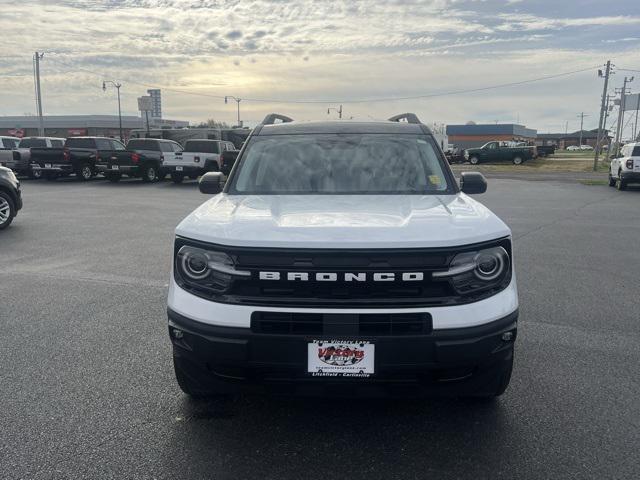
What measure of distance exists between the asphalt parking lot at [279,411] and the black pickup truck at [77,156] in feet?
59.3

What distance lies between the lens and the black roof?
477 centimetres

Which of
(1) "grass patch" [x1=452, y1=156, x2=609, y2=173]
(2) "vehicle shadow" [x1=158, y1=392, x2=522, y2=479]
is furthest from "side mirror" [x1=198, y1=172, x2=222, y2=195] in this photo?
(1) "grass patch" [x1=452, y1=156, x2=609, y2=173]

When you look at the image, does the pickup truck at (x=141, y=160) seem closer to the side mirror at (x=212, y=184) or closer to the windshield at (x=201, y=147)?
the windshield at (x=201, y=147)

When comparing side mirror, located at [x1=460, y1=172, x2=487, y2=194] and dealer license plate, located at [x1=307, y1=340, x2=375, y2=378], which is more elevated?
side mirror, located at [x1=460, y1=172, x2=487, y2=194]

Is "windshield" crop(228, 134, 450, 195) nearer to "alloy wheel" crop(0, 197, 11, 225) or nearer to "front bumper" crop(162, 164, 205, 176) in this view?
"alloy wheel" crop(0, 197, 11, 225)

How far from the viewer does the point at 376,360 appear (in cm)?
279

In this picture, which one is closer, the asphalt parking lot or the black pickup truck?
the asphalt parking lot

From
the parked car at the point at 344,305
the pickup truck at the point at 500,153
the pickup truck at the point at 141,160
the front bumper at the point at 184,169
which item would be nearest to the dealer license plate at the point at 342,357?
the parked car at the point at 344,305

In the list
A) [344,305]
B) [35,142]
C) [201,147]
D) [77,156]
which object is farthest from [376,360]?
[35,142]

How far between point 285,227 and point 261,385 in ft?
2.78

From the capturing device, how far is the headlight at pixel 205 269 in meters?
2.92

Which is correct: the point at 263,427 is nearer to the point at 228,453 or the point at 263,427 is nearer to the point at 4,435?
the point at 228,453

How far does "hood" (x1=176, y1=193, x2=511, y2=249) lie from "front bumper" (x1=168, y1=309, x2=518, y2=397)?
0.46m

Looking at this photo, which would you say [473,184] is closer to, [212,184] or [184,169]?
[212,184]
